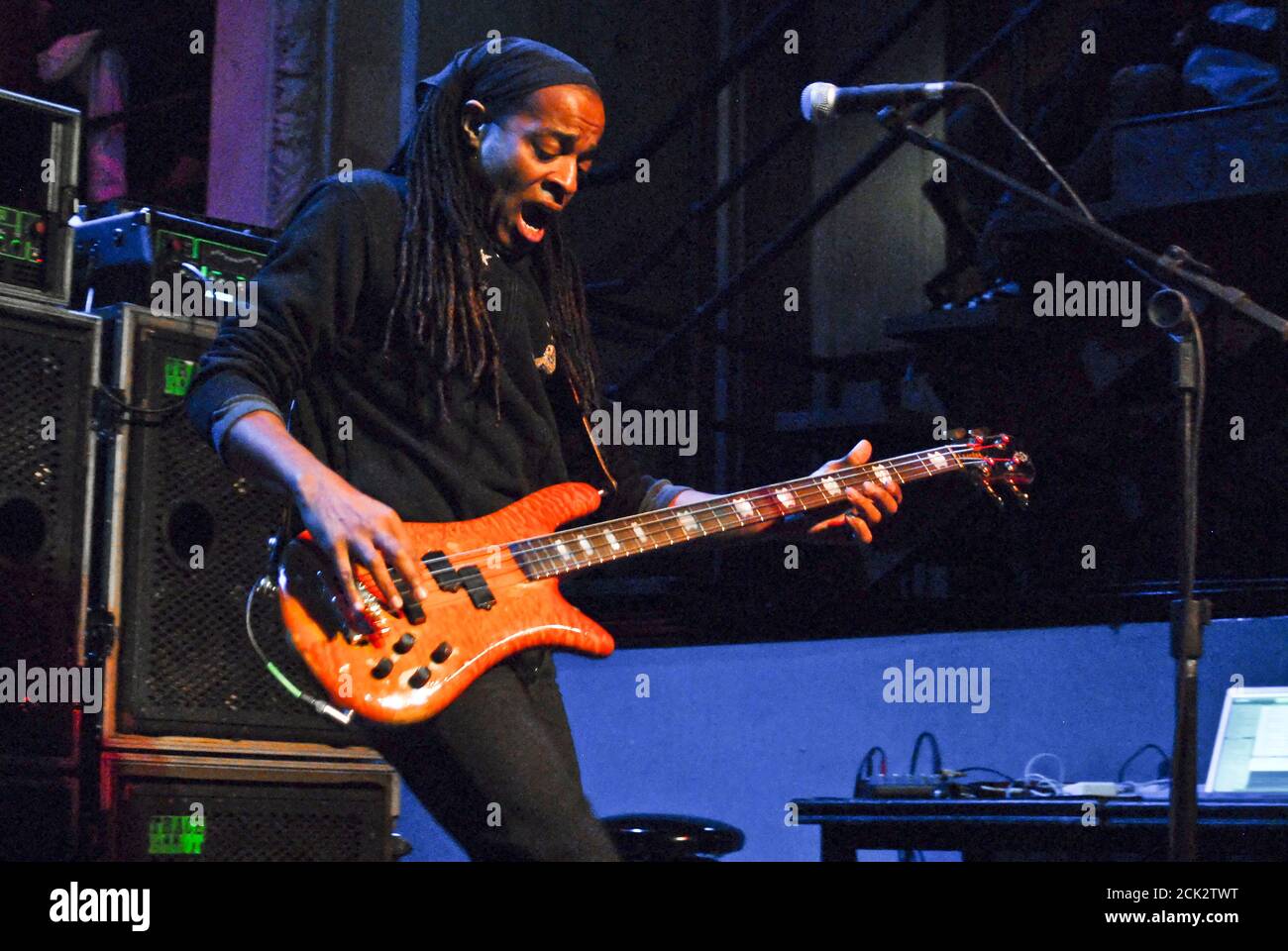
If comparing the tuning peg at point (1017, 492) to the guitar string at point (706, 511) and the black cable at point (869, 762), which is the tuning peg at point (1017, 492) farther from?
the black cable at point (869, 762)

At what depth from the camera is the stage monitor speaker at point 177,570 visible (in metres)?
3.30

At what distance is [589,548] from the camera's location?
100 inches

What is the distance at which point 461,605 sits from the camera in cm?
232

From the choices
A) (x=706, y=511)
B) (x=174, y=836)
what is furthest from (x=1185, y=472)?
(x=174, y=836)

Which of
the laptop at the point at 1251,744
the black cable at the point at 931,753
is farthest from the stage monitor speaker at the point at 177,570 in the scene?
the laptop at the point at 1251,744

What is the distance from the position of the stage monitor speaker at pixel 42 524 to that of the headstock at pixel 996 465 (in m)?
1.80

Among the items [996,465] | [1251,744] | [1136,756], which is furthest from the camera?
[1136,756]

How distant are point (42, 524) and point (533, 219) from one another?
1.32m

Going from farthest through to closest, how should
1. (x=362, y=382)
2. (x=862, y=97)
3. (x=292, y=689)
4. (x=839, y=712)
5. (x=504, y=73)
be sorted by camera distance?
(x=839, y=712) < (x=862, y=97) < (x=504, y=73) < (x=362, y=382) < (x=292, y=689)

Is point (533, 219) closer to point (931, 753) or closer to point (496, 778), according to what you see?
point (496, 778)

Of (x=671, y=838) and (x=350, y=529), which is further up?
(x=350, y=529)

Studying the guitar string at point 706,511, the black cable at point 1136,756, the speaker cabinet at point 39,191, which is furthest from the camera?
the black cable at point 1136,756

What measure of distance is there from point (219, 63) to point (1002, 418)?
3.13 metres

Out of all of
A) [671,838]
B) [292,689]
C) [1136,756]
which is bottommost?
[671,838]
